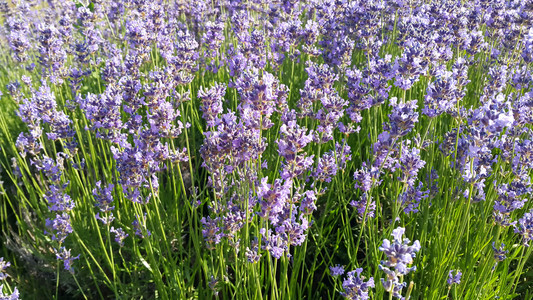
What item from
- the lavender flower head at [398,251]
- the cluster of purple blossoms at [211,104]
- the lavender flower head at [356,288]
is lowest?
the lavender flower head at [356,288]

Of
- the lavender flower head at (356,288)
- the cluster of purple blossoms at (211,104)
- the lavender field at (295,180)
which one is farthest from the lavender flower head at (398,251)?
the cluster of purple blossoms at (211,104)

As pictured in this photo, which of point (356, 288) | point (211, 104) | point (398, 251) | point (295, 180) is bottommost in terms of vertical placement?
point (295, 180)

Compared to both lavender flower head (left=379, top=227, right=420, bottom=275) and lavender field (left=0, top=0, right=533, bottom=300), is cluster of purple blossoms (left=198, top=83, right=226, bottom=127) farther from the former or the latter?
lavender flower head (left=379, top=227, right=420, bottom=275)

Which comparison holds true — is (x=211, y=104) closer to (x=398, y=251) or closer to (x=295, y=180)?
(x=295, y=180)

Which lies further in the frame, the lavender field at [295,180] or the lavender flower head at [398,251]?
the lavender field at [295,180]

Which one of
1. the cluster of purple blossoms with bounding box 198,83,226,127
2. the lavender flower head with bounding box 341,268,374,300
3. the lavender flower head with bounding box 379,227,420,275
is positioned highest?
the cluster of purple blossoms with bounding box 198,83,226,127

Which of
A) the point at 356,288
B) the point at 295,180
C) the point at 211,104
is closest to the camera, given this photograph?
the point at 356,288

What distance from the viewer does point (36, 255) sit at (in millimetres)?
2852

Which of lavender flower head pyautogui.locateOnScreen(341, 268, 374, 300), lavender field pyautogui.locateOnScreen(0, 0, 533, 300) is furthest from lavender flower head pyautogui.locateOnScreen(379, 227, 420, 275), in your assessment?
lavender flower head pyautogui.locateOnScreen(341, 268, 374, 300)

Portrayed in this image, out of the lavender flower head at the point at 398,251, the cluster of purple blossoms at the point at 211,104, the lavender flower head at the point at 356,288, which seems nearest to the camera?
the lavender flower head at the point at 398,251

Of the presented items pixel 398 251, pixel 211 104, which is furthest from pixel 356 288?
pixel 211 104

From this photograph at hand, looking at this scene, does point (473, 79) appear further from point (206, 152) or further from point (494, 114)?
point (206, 152)

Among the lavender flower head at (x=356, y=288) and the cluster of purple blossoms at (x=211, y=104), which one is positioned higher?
the cluster of purple blossoms at (x=211, y=104)

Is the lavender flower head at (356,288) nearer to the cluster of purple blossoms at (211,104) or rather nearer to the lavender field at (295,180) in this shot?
the lavender field at (295,180)
